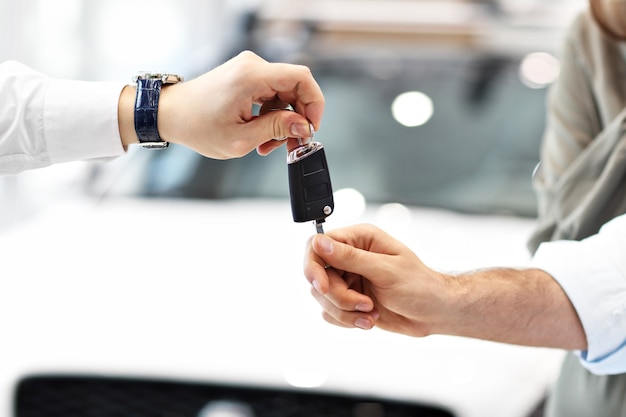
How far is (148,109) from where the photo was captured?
4.14 feet

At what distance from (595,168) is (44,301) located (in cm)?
128

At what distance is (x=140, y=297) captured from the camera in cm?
206

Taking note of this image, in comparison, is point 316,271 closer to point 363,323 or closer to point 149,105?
point 363,323

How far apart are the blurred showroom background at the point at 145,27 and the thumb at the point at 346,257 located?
2.50 metres

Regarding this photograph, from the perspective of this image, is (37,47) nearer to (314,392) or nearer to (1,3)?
(1,3)

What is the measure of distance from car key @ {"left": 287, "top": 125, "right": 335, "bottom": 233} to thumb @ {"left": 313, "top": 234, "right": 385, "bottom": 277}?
0.13 ft

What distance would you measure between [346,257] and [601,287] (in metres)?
0.42

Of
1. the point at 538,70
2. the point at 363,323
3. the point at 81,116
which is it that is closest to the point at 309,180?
the point at 363,323

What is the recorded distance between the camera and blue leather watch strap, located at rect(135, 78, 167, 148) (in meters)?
1.26

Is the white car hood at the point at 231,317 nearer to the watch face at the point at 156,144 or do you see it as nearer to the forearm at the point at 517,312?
the forearm at the point at 517,312

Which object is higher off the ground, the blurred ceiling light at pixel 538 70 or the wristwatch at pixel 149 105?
the wristwatch at pixel 149 105

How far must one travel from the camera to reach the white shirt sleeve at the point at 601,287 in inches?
53.8

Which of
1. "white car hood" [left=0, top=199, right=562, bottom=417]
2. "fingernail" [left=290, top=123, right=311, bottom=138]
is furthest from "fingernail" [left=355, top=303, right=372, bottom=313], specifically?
"white car hood" [left=0, top=199, right=562, bottom=417]

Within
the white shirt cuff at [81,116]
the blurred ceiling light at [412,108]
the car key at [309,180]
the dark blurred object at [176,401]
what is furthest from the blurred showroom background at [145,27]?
the car key at [309,180]
